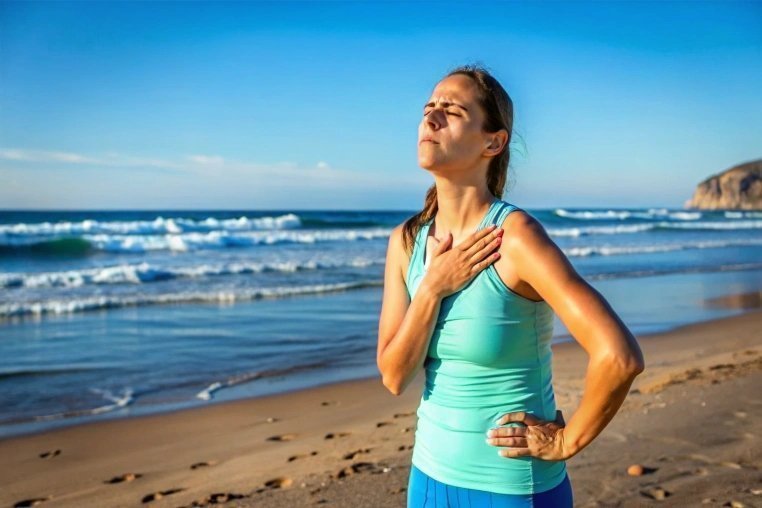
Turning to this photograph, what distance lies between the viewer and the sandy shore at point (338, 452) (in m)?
4.37

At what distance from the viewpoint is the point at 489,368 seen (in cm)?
194

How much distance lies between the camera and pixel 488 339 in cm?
190

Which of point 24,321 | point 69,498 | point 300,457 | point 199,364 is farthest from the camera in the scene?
point 24,321

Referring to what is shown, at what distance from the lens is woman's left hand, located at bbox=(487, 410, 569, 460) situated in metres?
1.91

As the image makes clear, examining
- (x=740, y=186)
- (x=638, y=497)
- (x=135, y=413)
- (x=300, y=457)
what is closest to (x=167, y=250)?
(x=135, y=413)

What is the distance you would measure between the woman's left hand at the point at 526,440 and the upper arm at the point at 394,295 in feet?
1.52

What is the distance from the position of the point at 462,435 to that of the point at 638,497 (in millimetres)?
2649

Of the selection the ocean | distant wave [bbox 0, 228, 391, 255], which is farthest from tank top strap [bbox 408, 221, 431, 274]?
distant wave [bbox 0, 228, 391, 255]

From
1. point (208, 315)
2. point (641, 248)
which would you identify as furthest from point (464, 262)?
point (641, 248)

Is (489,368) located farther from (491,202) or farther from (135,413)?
(135,413)

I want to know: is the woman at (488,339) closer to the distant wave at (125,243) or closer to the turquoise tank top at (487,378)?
the turquoise tank top at (487,378)

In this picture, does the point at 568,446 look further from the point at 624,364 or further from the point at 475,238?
the point at 475,238

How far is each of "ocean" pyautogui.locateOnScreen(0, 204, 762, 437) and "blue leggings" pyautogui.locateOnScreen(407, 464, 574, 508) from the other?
561 centimetres

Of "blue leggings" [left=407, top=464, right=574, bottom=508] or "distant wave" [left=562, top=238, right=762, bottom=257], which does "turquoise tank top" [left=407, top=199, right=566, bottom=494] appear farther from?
"distant wave" [left=562, top=238, right=762, bottom=257]
